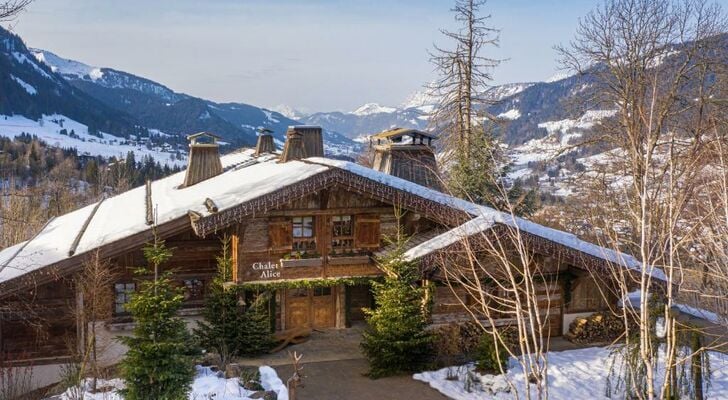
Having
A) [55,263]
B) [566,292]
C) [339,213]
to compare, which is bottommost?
[566,292]

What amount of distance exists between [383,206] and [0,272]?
1223 cm

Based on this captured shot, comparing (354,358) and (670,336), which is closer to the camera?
(670,336)

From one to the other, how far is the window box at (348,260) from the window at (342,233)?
1.91 feet

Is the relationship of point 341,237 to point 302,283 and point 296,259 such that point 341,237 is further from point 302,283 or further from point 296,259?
point 302,283

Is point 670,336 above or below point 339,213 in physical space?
below

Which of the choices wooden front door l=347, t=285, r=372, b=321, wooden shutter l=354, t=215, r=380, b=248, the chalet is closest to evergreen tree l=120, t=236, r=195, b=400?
the chalet

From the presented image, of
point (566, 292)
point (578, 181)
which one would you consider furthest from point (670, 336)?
point (578, 181)

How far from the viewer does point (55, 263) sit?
55.9 ft

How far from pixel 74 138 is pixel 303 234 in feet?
573

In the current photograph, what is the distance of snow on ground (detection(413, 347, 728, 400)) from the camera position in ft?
51.1

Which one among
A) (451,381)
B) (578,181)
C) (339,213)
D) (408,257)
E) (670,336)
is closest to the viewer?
(670,336)

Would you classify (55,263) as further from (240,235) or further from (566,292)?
(566,292)

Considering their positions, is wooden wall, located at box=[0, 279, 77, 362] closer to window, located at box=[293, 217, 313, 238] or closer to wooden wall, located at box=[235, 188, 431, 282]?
wooden wall, located at box=[235, 188, 431, 282]

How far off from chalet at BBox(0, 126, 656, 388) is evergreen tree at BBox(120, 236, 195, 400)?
17.8 feet
